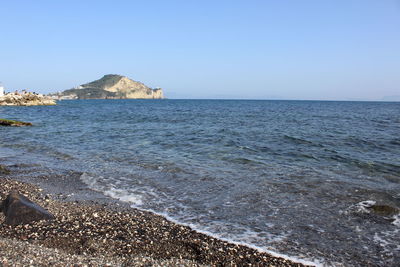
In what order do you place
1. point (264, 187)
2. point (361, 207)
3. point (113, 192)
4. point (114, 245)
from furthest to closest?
point (264, 187)
point (113, 192)
point (361, 207)
point (114, 245)

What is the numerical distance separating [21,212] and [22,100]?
104 meters

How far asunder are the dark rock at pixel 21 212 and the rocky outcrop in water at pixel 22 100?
327 ft

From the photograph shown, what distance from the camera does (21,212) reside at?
29.7 feet

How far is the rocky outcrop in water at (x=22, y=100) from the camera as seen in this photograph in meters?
92.9

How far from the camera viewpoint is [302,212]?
11070 mm

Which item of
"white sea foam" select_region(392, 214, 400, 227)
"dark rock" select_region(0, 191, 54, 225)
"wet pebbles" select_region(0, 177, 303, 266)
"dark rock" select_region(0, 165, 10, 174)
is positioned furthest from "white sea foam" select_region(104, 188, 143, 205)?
"white sea foam" select_region(392, 214, 400, 227)

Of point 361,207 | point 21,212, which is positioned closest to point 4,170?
point 21,212

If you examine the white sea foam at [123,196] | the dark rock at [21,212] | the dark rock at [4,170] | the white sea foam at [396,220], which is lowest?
the white sea foam at [396,220]

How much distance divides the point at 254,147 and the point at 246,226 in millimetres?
15576

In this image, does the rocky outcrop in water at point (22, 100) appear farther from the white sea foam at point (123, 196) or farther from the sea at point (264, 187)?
the white sea foam at point (123, 196)

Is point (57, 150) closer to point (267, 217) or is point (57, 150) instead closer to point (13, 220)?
point (13, 220)


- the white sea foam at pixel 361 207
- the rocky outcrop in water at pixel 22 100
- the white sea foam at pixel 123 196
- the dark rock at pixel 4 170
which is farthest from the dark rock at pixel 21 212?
the rocky outcrop in water at pixel 22 100

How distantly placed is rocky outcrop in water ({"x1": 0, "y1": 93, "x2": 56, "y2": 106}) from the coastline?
99.1 meters

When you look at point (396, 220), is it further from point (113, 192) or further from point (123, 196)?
point (113, 192)
